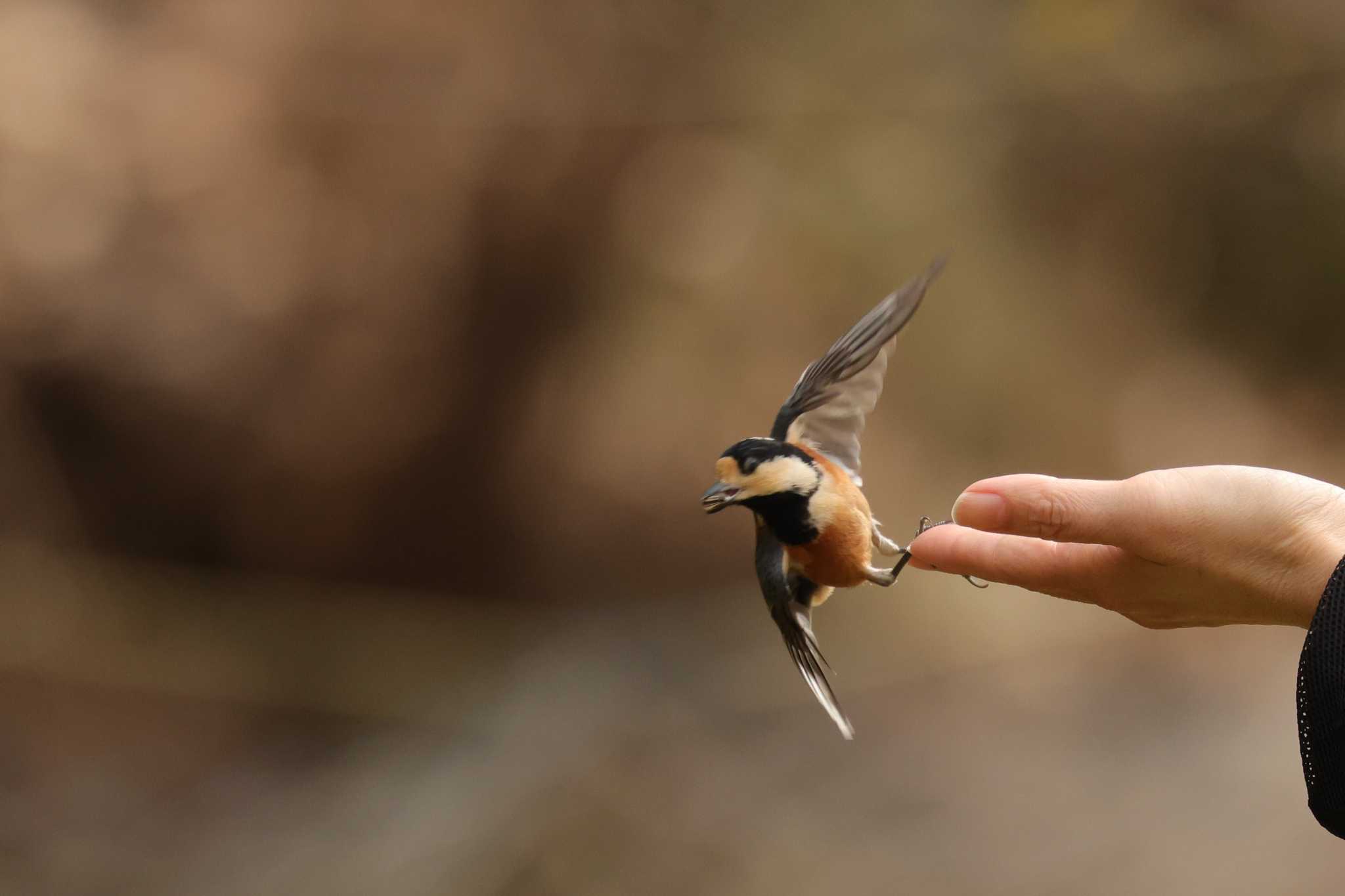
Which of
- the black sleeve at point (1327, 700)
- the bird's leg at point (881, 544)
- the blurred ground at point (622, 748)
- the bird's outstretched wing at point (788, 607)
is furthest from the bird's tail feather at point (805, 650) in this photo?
the blurred ground at point (622, 748)

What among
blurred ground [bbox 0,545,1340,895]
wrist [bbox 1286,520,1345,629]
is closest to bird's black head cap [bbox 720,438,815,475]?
wrist [bbox 1286,520,1345,629]

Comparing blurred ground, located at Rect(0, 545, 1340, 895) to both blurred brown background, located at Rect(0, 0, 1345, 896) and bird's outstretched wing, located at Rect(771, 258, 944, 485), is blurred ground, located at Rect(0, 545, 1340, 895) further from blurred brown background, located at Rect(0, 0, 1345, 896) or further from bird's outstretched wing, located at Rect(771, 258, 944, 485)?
bird's outstretched wing, located at Rect(771, 258, 944, 485)

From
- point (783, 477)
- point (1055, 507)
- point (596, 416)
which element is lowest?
point (1055, 507)

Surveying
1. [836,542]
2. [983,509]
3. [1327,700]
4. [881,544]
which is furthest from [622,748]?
[1327,700]

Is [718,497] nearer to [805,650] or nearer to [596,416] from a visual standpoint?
[805,650]

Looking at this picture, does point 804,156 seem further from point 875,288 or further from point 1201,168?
point 1201,168

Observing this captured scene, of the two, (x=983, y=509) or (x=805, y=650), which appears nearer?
(x=983, y=509)
